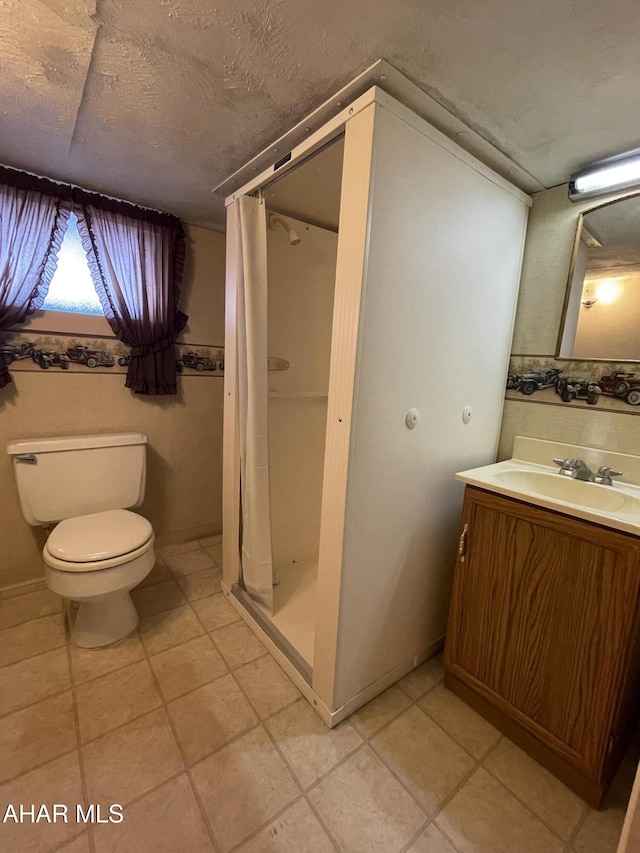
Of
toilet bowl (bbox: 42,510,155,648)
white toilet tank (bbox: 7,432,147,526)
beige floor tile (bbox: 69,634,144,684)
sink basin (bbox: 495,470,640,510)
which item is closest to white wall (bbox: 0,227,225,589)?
white toilet tank (bbox: 7,432,147,526)

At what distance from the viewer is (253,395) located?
1.68 meters

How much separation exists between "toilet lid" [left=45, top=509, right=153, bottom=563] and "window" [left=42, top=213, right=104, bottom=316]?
104 cm

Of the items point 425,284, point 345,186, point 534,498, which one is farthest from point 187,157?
point 534,498

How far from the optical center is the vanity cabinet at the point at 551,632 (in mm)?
1040

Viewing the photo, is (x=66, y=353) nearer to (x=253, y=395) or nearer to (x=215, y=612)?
(x=253, y=395)

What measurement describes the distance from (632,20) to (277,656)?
2181 mm

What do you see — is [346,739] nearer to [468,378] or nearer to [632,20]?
[468,378]

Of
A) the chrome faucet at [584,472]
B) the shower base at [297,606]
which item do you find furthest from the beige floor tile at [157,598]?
the chrome faucet at [584,472]

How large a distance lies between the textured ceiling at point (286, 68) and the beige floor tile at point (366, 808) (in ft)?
6.64

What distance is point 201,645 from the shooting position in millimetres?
1646

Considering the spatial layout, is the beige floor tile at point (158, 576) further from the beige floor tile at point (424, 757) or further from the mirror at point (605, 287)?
the mirror at point (605, 287)

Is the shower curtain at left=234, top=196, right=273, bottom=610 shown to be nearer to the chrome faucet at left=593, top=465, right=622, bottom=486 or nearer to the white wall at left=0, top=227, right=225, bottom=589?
the white wall at left=0, top=227, right=225, bottom=589

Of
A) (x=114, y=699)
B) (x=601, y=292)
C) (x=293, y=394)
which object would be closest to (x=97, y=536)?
(x=114, y=699)

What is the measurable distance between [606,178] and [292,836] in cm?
228
